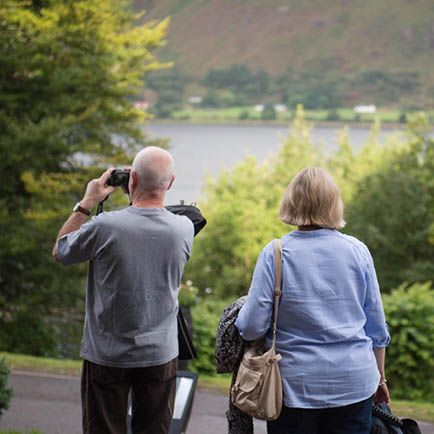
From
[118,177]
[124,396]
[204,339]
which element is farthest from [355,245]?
[204,339]

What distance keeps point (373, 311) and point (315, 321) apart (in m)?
0.32

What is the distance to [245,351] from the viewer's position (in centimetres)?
364

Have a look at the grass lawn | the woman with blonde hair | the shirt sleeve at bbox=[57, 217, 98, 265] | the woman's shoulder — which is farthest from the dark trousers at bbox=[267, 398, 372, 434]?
the grass lawn

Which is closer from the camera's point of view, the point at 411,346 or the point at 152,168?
the point at 152,168

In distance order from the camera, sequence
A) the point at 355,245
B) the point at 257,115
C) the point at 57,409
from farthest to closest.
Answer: the point at 257,115, the point at 57,409, the point at 355,245

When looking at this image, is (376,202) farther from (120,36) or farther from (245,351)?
(245,351)

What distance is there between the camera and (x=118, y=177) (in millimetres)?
3906

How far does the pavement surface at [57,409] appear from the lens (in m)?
7.13

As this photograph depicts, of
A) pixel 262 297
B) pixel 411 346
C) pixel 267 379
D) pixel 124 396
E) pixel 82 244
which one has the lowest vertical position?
pixel 411 346

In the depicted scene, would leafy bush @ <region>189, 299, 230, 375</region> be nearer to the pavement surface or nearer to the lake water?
the pavement surface

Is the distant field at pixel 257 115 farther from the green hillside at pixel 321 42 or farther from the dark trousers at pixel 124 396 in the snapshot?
the dark trousers at pixel 124 396

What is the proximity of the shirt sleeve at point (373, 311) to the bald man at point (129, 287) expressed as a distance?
0.77 metres

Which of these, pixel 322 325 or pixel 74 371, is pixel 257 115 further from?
pixel 322 325

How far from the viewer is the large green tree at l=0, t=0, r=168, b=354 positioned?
2264 cm
